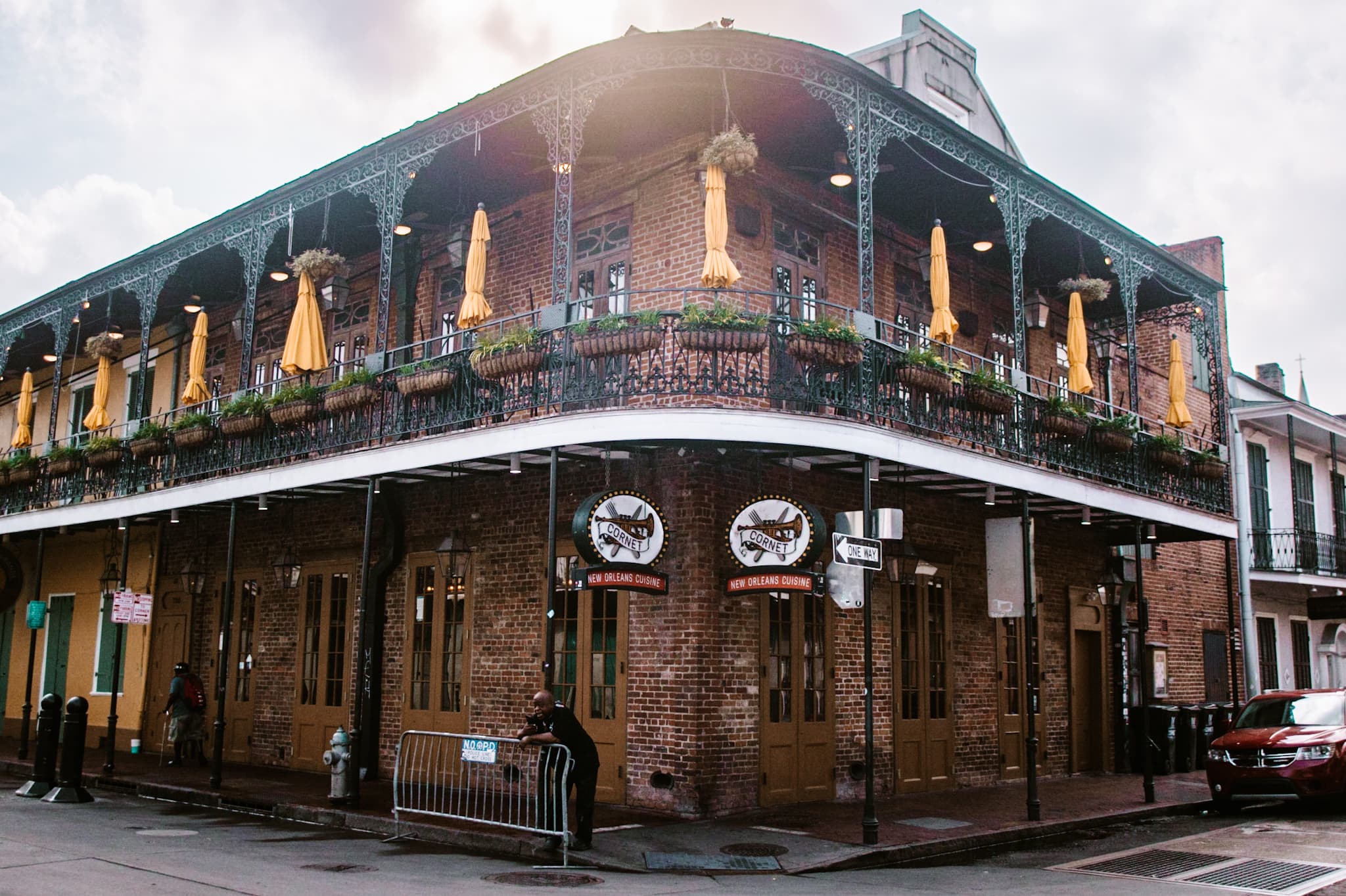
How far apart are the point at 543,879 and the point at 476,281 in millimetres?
6126

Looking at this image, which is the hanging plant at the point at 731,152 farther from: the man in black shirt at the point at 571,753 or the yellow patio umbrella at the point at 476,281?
the man in black shirt at the point at 571,753

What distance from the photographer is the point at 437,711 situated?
13.8 metres

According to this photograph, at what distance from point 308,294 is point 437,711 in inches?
205

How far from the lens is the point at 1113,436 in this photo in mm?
14156

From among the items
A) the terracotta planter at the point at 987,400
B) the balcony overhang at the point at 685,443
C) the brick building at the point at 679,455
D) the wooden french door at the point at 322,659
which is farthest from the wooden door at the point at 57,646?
the terracotta planter at the point at 987,400

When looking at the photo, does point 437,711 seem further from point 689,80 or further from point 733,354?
point 689,80

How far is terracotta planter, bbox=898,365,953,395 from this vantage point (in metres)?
11.5

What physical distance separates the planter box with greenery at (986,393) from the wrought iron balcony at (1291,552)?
1052 cm

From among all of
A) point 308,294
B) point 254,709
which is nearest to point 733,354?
point 308,294

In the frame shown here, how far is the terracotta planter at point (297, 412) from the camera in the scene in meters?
13.4

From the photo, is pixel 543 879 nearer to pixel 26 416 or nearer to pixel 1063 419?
pixel 1063 419

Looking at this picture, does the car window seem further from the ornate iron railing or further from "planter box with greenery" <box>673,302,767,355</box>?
"planter box with greenery" <box>673,302,767,355</box>

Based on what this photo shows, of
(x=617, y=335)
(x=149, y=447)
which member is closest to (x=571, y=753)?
(x=617, y=335)

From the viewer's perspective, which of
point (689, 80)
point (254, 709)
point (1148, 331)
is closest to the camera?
point (689, 80)
